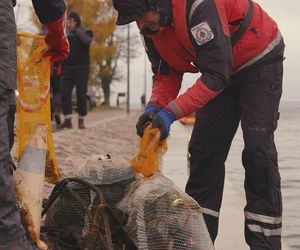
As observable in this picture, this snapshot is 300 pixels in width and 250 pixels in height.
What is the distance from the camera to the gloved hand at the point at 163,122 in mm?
3207

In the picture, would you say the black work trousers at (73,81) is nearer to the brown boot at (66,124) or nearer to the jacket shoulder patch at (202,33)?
Answer: the brown boot at (66,124)

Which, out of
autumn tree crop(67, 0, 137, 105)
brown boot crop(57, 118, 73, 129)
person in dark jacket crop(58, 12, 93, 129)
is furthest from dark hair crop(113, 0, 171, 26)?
autumn tree crop(67, 0, 137, 105)

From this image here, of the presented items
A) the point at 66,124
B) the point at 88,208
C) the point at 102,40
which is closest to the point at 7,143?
the point at 88,208

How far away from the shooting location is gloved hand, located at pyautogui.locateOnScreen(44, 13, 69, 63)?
3564mm

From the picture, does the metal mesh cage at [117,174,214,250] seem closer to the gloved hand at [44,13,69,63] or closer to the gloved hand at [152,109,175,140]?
the gloved hand at [152,109,175,140]

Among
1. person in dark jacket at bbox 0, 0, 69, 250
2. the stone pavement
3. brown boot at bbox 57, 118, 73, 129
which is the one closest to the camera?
person in dark jacket at bbox 0, 0, 69, 250

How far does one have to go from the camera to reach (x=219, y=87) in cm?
329

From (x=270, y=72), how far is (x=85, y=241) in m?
1.39

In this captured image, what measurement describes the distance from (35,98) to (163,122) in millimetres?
851

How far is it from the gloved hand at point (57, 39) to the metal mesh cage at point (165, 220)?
40.2 inches

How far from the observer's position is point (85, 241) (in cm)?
315

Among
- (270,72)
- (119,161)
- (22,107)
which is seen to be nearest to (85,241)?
(119,161)

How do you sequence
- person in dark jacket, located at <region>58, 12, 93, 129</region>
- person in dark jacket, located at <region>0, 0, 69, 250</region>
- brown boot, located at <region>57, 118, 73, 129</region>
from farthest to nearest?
brown boot, located at <region>57, 118, 73, 129</region>, person in dark jacket, located at <region>58, 12, 93, 129</region>, person in dark jacket, located at <region>0, 0, 69, 250</region>

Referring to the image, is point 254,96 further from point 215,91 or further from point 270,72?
point 215,91
